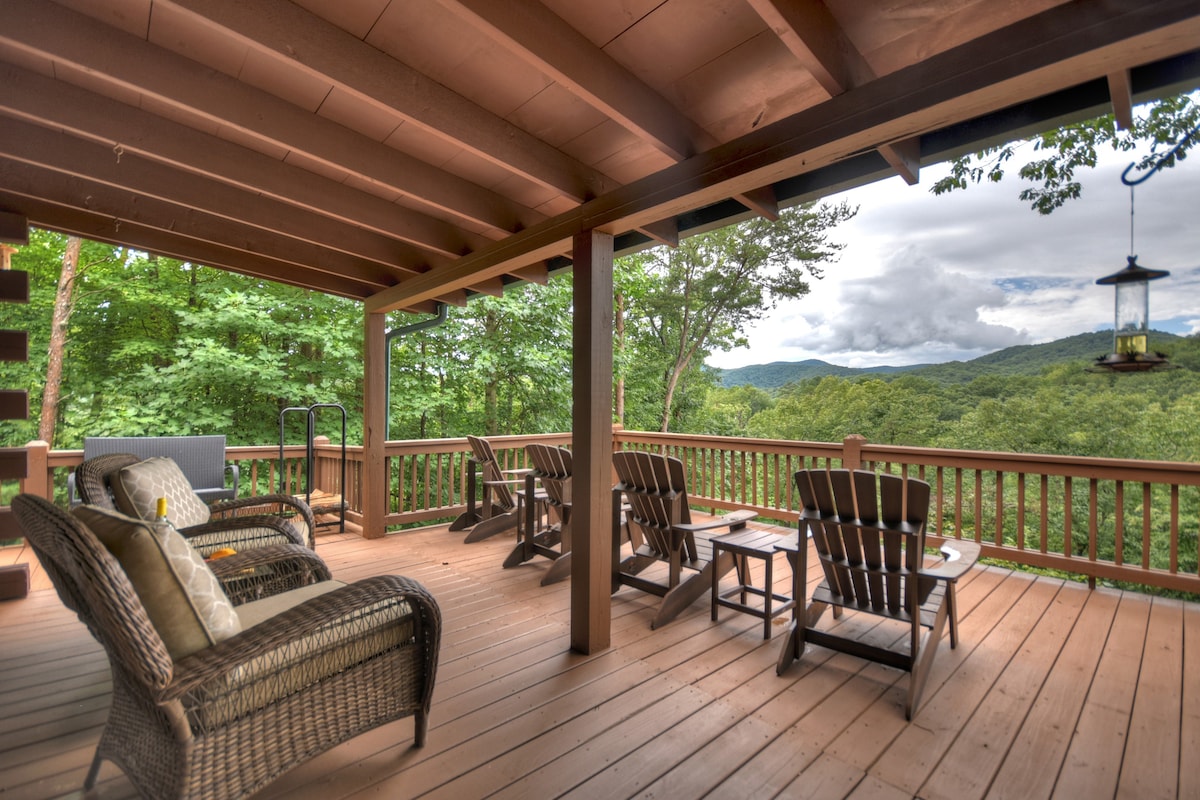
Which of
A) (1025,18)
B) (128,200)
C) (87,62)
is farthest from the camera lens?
(128,200)

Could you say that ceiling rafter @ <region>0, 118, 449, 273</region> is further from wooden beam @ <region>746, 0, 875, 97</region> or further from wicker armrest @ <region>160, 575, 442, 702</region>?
wooden beam @ <region>746, 0, 875, 97</region>

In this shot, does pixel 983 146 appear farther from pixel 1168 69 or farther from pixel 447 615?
pixel 447 615

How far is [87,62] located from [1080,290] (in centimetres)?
1338

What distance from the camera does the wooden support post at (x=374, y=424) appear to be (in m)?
5.04

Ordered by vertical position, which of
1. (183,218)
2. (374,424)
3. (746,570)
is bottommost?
→ (746,570)

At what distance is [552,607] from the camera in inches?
133

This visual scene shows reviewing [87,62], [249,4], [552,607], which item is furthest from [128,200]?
[552,607]

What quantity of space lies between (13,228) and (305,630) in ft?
11.9

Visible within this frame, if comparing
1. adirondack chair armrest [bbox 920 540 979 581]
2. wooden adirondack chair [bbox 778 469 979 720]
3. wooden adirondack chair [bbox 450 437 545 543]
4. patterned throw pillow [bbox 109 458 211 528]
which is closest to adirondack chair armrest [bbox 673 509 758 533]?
wooden adirondack chair [bbox 778 469 979 720]

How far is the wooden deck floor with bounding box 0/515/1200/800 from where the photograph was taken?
181 centimetres

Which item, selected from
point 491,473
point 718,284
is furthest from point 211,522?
point 718,284

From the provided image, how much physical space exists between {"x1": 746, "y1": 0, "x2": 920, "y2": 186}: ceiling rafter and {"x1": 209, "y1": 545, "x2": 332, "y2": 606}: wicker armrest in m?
2.74

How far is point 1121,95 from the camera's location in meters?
1.48

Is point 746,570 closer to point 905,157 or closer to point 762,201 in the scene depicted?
point 762,201
